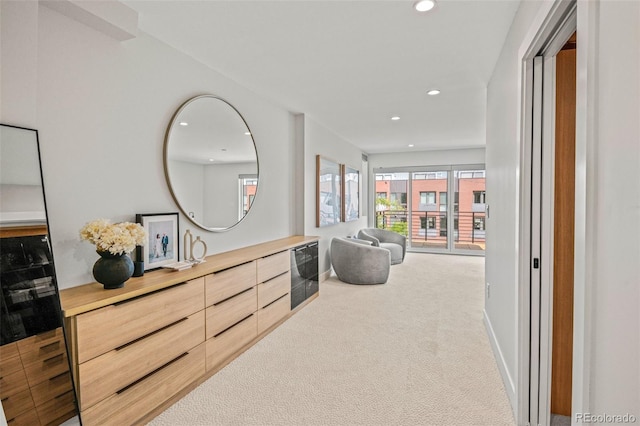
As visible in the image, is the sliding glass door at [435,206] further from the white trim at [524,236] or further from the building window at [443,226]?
the white trim at [524,236]

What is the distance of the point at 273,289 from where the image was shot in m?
3.19

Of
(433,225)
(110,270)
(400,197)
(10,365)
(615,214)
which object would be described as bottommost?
(10,365)

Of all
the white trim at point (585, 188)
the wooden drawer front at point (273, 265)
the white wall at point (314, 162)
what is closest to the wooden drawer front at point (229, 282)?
Result: the wooden drawer front at point (273, 265)

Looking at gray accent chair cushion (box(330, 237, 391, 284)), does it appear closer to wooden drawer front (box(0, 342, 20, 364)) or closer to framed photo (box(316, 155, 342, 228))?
framed photo (box(316, 155, 342, 228))

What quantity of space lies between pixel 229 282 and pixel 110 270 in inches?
36.4

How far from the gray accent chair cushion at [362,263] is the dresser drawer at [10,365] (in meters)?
3.87

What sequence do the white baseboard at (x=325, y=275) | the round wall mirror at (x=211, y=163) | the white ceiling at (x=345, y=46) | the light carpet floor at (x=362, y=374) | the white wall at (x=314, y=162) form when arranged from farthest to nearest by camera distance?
the white baseboard at (x=325, y=275)
the white wall at (x=314, y=162)
the round wall mirror at (x=211, y=163)
the white ceiling at (x=345, y=46)
the light carpet floor at (x=362, y=374)

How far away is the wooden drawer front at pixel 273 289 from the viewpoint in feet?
9.81

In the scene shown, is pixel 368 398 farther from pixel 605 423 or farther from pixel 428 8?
pixel 428 8

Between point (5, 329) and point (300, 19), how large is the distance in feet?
7.55

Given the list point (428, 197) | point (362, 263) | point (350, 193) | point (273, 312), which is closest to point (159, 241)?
point (273, 312)

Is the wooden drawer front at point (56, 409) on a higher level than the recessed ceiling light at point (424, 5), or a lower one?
lower

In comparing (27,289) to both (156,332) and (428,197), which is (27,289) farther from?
(428,197)

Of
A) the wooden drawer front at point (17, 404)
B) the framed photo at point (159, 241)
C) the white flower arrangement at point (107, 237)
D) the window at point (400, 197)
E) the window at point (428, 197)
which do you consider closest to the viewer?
the wooden drawer front at point (17, 404)
